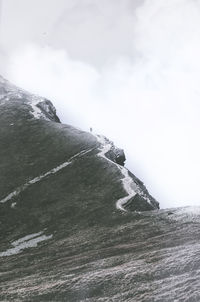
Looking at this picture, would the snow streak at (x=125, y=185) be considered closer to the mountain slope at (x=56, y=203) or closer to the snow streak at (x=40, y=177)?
the mountain slope at (x=56, y=203)

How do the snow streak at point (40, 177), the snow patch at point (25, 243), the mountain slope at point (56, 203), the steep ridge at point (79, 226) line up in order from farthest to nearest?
the snow streak at point (40, 177)
the snow patch at point (25, 243)
the mountain slope at point (56, 203)
the steep ridge at point (79, 226)

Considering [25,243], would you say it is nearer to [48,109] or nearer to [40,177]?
[40,177]

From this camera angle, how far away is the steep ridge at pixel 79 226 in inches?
1326

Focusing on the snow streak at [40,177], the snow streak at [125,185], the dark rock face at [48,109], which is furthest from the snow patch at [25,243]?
the dark rock face at [48,109]

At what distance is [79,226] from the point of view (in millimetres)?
53844

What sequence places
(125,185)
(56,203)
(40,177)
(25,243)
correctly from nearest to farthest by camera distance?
(25,243) < (56,203) < (125,185) < (40,177)

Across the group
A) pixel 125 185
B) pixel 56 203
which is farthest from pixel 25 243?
pixel 125 185

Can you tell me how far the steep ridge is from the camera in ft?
111

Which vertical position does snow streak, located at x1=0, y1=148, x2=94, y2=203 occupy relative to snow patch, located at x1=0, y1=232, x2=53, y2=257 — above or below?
above

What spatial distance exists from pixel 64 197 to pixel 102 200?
6381 mm

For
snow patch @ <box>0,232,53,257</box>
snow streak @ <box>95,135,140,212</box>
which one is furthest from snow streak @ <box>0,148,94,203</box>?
snow patch @ <box>0,232,53,257</box>

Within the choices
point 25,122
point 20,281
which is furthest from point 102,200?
point 25,122

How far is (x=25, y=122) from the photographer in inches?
3718

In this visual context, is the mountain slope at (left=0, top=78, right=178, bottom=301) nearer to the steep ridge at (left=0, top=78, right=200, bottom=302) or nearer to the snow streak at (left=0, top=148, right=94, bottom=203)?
the snow streak at (left=0, top=148, right=94, bottom=203)
